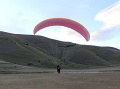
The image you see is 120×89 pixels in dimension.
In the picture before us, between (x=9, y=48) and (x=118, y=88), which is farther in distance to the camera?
(x=9, y=48)

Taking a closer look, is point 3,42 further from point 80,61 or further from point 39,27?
point 39,27

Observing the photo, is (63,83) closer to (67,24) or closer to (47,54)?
(67,24)

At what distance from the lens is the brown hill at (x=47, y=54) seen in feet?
297

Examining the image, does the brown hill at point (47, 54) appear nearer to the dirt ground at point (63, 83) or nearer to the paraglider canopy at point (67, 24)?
the paraglider canopy at point (67, 24)

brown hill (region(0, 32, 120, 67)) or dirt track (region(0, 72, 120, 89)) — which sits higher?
brown hill (region(0, 32, 120, 67))

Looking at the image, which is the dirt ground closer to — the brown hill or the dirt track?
the dirt track

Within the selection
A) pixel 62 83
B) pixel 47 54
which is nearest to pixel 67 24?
pixel 62 83

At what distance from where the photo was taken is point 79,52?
152m

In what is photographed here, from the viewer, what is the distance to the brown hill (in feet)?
297

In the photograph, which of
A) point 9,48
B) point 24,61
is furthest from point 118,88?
point 9,48

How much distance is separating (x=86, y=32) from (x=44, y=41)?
141091 mm

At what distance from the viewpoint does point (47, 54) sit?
12850 cm

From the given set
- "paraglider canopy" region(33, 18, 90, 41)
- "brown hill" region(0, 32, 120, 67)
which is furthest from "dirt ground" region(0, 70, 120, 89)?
"brown hill" region(0, 32, 120, 67)

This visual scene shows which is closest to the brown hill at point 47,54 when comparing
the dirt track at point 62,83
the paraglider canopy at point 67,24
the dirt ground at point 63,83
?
the paraglider canopy at point 67,24
